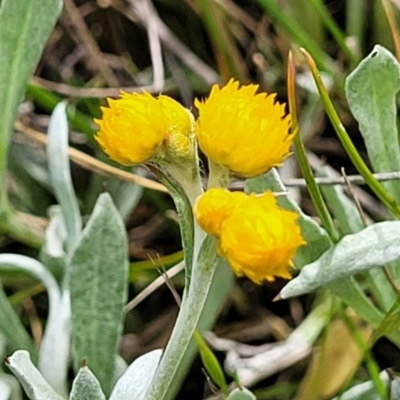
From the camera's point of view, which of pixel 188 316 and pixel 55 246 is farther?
pixel 55 246

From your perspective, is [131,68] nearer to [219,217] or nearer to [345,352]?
[345,352]

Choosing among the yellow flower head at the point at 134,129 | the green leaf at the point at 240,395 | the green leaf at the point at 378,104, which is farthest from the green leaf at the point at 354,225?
the yellow flower head at the point at 134,129

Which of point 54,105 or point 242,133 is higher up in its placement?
point 242,133

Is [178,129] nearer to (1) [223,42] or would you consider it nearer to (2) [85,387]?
(2) [85,387]

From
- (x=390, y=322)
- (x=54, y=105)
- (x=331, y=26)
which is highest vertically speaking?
(x=331, y=26)

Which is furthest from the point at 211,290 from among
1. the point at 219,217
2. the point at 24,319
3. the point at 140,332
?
the point at 219,217

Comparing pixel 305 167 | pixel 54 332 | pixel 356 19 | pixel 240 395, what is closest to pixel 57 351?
pixel 54 332
